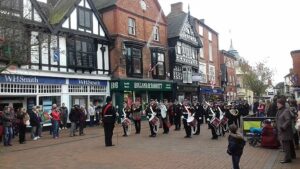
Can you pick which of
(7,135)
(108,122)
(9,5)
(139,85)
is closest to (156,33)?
(139,85)

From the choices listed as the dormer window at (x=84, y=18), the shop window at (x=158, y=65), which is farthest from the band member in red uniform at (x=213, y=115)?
the shop window at (x=158, y=65)

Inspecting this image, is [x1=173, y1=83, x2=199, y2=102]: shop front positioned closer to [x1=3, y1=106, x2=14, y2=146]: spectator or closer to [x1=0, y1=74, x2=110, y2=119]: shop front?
[x1=0, y1=74, x2=110, y2=119]: shop front

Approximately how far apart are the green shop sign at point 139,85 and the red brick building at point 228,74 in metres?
21.2

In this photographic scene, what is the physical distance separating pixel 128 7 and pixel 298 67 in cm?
2001

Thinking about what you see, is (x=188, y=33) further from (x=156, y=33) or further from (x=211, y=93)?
(x=211, y=93)

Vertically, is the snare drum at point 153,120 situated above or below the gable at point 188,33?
below

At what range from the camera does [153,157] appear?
11.6m

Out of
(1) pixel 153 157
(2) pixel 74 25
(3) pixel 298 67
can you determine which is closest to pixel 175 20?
(3) pixel 298 67

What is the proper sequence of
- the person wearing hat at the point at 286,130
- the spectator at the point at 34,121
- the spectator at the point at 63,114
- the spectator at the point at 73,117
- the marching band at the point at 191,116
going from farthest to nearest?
the spectator at the point at 63,114 < the spectator at the point at 73,117 < the spectator at the point at 34,121 < the marching band at the point at 191,116 < the person wearing hat at the point at 286,130

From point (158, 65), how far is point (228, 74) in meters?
28.0

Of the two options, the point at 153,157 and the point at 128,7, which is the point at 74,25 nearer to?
the point at 128,7

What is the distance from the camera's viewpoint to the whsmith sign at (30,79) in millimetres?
20328

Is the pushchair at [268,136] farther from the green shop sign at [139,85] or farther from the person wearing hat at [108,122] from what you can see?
the green shop sign at [139,85]

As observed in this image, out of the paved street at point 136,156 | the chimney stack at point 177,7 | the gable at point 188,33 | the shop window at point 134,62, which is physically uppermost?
the chimney stack at point 177,7
